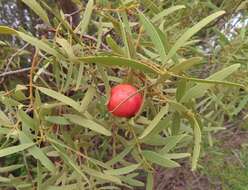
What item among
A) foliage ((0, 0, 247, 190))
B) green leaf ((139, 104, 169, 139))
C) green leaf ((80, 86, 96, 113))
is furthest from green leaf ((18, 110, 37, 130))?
green leaf ((139, 104, 169, 139))

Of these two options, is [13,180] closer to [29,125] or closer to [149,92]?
[29,125]

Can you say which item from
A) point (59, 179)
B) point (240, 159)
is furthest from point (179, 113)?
point (240, 159)

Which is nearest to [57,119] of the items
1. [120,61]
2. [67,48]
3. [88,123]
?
[88,123]

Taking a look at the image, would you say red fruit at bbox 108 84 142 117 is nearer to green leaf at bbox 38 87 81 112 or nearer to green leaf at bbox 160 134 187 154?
green leaf at bbox 38 87 81 112

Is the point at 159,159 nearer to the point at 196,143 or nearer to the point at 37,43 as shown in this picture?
the point at 196,143

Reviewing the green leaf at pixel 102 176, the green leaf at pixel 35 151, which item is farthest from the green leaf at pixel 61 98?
the green leaf at pixel 102 176
